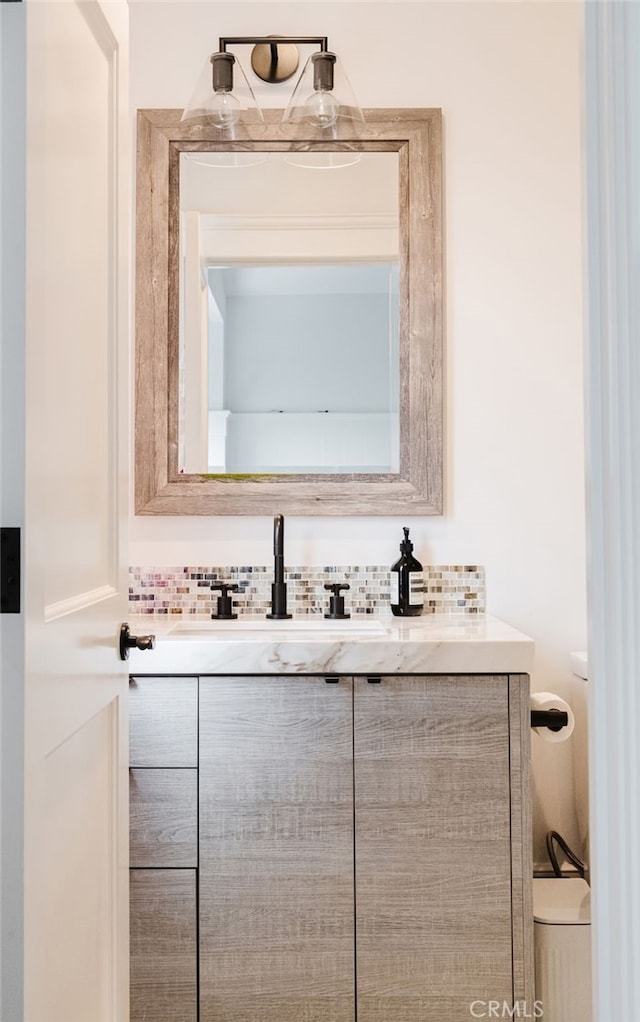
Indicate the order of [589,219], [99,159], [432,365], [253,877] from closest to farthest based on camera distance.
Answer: [589,219]
[99,159]
[253,877]
[432,365]

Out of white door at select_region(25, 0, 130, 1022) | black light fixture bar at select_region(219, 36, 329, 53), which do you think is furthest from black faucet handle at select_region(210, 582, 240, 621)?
black light fixture bar at select_region(219, 36, 329, 53)

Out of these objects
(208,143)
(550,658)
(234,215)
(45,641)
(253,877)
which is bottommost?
(253,877)

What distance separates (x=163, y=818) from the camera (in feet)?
5.24

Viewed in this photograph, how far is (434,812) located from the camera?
159cm

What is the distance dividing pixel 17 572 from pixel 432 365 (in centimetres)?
149

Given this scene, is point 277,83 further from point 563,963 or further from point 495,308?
point 563,963

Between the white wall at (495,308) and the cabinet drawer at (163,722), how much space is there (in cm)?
54

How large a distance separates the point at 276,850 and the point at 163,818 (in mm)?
225

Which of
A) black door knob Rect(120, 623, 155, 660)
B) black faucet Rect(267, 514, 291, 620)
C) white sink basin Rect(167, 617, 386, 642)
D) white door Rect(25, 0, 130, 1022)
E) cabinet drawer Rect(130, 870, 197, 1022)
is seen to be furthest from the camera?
black faucet Rect(267, 514, 291, 620)

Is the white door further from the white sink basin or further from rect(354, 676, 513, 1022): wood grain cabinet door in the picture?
the white sink basin

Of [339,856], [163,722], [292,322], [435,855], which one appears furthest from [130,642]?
[292,322]

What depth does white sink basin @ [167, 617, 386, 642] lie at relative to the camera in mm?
1913

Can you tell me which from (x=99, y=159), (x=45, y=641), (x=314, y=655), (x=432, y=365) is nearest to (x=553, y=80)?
(x=432, y=365)

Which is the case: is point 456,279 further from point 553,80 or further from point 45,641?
point 45,641
